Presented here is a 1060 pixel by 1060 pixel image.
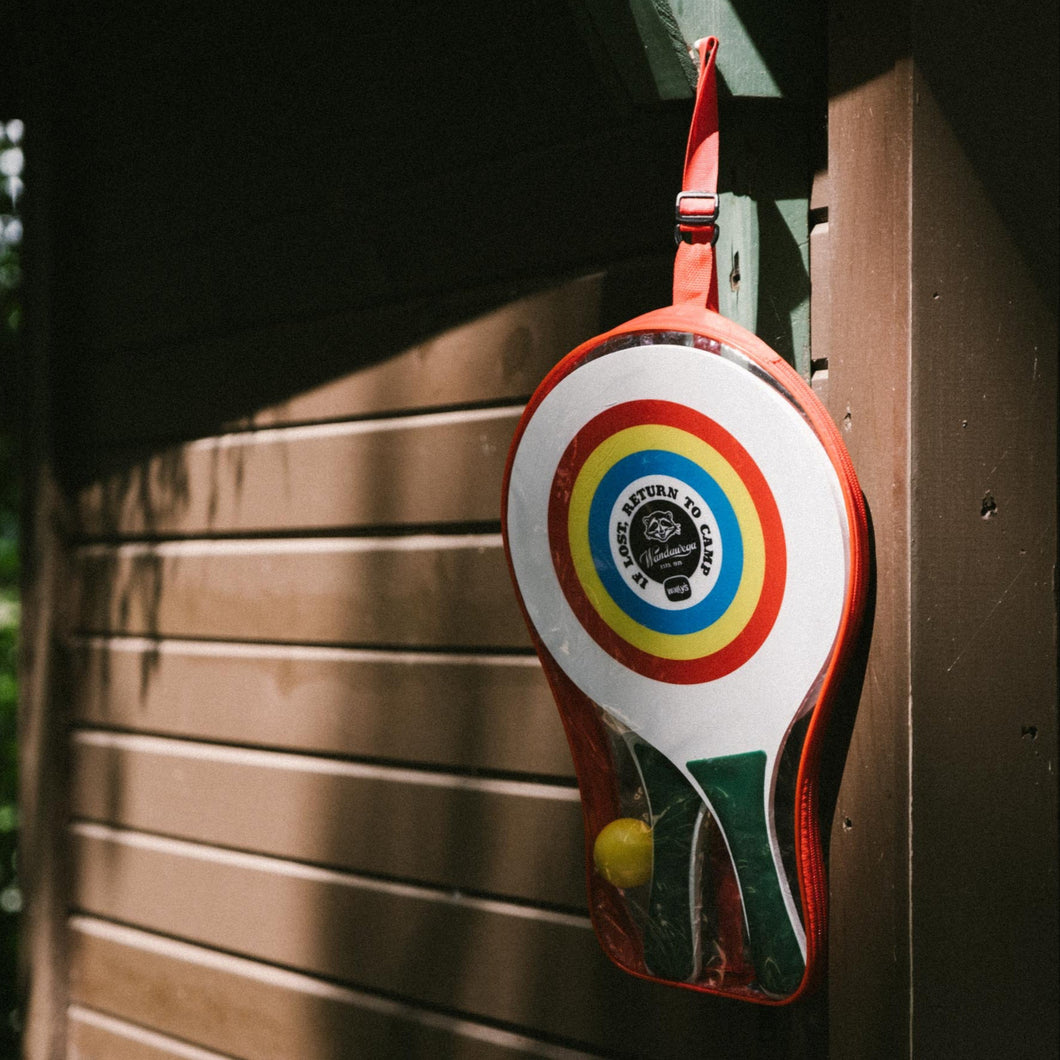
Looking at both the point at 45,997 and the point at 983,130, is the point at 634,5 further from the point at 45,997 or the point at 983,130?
the point at 45,997

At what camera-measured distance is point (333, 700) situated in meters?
1.71

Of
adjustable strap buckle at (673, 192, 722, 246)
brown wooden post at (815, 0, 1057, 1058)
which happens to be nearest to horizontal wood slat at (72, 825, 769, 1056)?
brown wooden post at (815, 0, 1057, 1058)

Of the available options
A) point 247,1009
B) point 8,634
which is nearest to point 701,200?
point 247,1009

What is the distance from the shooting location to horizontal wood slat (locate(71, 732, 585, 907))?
1.47 metres

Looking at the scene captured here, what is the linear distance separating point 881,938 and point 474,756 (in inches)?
25.4

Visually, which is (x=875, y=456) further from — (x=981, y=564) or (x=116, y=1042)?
(x=116, y=1042)

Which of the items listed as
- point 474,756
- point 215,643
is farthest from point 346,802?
point 215,643

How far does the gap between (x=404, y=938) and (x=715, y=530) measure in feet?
2.95

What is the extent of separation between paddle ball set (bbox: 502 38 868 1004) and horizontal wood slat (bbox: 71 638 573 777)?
0.26 m

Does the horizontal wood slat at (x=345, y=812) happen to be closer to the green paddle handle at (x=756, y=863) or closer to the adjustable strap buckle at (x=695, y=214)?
the green paddle handle at (x=756, y=863)

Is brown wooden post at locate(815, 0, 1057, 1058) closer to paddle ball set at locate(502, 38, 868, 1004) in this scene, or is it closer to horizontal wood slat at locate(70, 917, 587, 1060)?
paddle ball set at locate(502, 38, 868, 1004)

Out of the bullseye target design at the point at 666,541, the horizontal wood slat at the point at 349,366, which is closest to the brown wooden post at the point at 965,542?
the bullseye target design at the point at 666,541

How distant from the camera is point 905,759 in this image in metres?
1.04

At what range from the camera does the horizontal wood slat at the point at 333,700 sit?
150 centimetres
